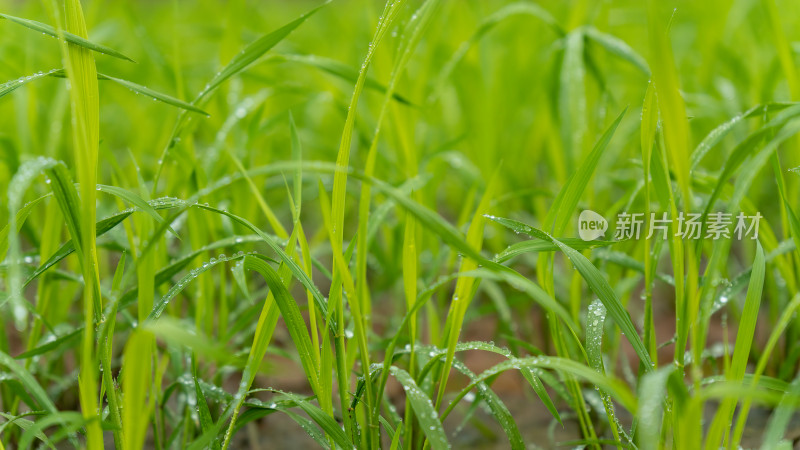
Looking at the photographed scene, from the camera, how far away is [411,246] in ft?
2.37

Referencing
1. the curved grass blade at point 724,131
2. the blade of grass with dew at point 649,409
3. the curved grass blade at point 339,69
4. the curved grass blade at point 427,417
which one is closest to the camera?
the blade of grass with dew at point 649,409

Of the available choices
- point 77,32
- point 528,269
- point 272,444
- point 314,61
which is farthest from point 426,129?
point 77,32

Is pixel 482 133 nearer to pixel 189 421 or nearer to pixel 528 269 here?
pixel 528 269

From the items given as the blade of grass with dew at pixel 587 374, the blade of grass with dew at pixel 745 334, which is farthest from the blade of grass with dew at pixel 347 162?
the blade of grass with dew at pixel 745 334

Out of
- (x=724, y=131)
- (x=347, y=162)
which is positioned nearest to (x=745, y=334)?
(x=724, y=131)

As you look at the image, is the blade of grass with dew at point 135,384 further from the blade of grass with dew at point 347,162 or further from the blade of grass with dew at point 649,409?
the blade of grass with dew at point 649,409

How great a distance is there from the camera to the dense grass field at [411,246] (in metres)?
0.61

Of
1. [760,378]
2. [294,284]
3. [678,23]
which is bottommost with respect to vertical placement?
[760,378]

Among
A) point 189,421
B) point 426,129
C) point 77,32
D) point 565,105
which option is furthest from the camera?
point 426,129

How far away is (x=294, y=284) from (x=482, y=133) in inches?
19.4

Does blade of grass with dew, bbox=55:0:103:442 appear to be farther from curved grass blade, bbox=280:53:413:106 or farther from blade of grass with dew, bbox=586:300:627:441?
blade of grass with dew, bbox=586:300:627:441

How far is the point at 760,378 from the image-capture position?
66cm

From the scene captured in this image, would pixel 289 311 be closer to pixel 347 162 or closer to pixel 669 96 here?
pixel 347 162

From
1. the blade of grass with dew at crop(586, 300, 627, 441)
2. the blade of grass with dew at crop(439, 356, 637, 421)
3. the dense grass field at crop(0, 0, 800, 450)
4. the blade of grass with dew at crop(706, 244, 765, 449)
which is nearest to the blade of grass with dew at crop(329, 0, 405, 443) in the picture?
the dense grass field at crop(0, 0, 800, 450)
